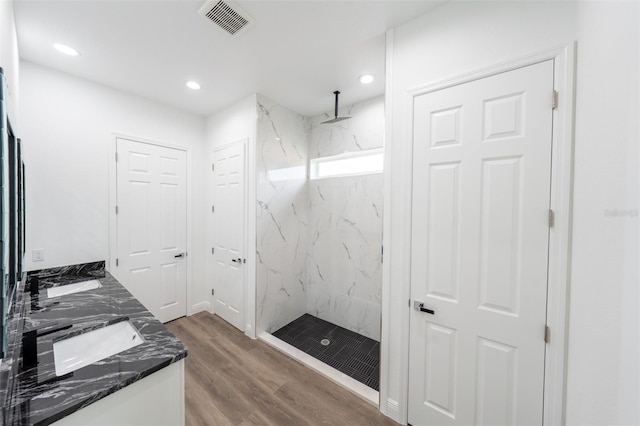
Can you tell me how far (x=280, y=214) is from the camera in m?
3.01

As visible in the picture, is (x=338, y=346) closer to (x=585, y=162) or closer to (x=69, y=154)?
(x=585, y=162)

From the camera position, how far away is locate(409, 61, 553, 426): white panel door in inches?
48.1

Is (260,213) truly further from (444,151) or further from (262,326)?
(444,151)

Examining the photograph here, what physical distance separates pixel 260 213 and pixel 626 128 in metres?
2.62

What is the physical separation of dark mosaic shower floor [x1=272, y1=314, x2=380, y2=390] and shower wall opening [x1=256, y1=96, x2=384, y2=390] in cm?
1

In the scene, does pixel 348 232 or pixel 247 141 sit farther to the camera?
pixel 348 232

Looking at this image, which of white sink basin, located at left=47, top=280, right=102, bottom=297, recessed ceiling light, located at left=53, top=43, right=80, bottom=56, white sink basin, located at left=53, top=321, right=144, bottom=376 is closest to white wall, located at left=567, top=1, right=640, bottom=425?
white sink basin, located at left=53, top=321, right=144, bottom=376

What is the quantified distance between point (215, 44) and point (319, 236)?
2.33 metres

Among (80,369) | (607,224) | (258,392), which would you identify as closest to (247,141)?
(80,369)

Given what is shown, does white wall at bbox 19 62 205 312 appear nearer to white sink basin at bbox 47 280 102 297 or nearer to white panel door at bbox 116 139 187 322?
white panel door at bbox 116 139 187 322

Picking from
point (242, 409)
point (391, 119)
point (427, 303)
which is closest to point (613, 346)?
point (427, 303)

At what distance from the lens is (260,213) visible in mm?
2746

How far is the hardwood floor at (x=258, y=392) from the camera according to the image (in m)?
1.70

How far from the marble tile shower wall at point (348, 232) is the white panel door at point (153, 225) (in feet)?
5.72
